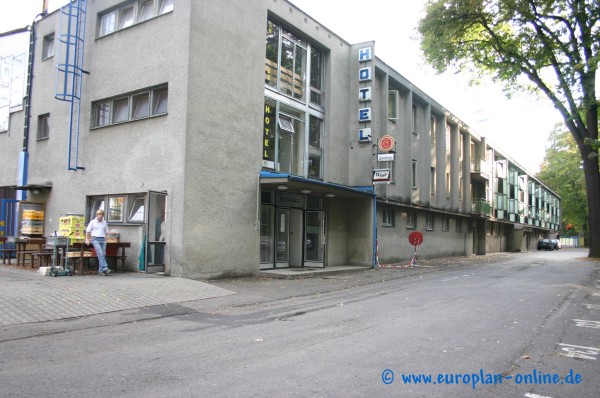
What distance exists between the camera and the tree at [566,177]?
197 feet

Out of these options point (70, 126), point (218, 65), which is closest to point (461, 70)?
point (218, 65)

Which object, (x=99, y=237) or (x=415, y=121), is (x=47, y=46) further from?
(x=415, y=121)

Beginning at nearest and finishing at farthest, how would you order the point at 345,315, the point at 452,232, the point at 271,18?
the point at 345,315
the point at 271,18
the point at 452,232

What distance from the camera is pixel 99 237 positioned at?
1195 centimetres

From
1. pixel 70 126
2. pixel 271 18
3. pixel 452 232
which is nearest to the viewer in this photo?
pixel 70 126

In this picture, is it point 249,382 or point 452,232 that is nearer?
point 249,382

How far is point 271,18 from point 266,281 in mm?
9362

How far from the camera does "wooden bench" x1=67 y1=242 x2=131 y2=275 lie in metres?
12.0

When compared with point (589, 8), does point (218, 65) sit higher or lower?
lower

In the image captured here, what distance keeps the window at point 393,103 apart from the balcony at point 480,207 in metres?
16.0

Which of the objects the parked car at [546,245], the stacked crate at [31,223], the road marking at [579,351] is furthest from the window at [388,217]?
the parked car at [546,245]

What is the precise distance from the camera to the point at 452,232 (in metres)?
33.0

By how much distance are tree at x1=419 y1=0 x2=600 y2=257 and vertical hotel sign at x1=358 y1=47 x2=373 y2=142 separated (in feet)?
17.1

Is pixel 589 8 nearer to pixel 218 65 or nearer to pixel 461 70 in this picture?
pixel 461 70
